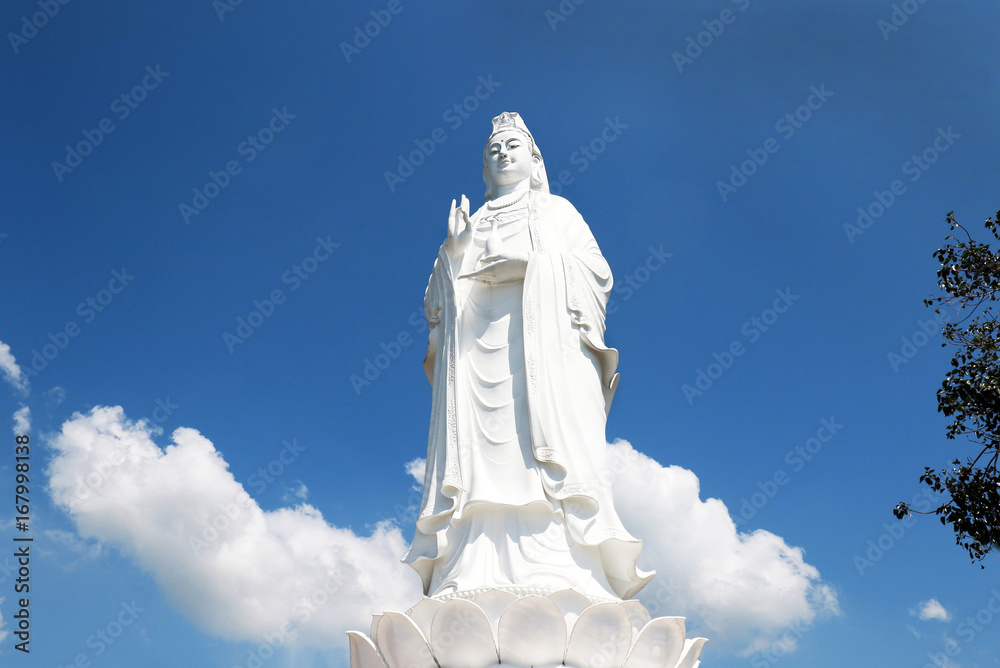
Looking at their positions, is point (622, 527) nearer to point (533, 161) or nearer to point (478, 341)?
point (478, 341)

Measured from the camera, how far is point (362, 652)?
20.1 ft

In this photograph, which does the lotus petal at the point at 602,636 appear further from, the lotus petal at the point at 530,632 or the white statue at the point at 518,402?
the white statue at the point at 518,402

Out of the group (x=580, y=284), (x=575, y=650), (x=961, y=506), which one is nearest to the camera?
(x=575, y=650)

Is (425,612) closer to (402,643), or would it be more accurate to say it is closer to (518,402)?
(402,643)

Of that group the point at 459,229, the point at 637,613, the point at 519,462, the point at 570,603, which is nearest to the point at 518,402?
the point at 519,462

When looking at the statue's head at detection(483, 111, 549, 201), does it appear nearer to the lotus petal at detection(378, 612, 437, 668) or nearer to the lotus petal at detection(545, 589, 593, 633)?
the lotus petal at detection(545, 589, 593, 633)

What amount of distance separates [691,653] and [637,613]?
0.43m

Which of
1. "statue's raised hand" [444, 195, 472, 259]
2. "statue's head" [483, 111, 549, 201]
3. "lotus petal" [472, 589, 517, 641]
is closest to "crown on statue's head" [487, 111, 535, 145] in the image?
"statue's head" [483, 111, 549, 201]

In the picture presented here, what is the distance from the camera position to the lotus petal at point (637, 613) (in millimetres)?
6156

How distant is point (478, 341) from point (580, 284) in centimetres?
100

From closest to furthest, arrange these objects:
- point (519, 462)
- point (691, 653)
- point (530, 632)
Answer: point (530, 632) < point (691, 653) < point (519, 462)

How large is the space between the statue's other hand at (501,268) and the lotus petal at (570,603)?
2.81m

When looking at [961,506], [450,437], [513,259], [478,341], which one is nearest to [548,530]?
[450,437]

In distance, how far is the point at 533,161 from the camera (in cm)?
880
